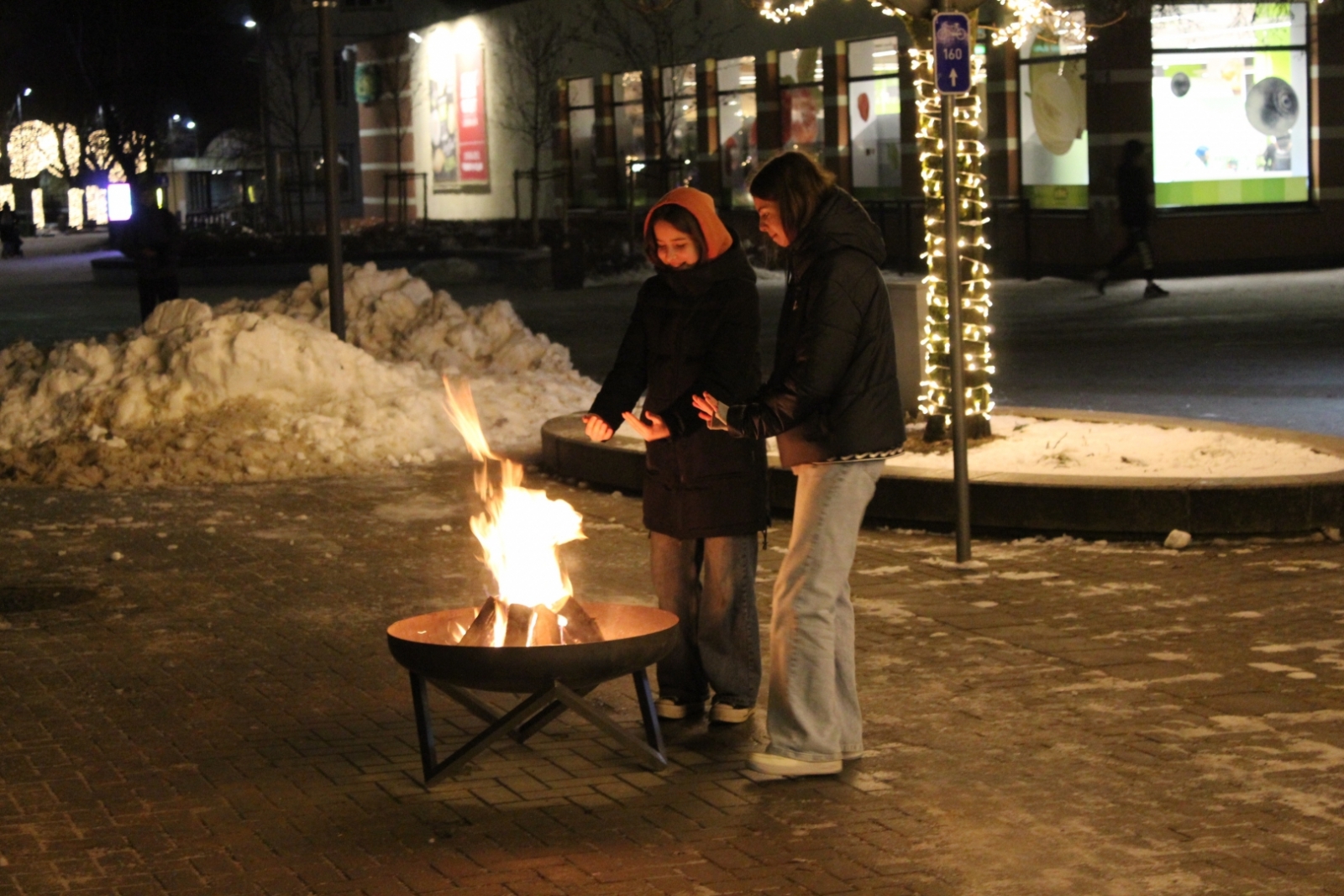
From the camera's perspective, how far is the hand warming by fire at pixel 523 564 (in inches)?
225

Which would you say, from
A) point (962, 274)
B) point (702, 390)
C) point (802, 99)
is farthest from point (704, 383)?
point (802, 99)

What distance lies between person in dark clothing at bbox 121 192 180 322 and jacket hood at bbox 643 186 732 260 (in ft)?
52.6

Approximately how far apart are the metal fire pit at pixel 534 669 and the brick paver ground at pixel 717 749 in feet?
0.50

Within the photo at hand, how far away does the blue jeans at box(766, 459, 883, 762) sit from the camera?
18.7 ft

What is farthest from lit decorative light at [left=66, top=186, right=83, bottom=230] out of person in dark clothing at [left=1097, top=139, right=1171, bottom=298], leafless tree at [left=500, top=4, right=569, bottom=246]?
person in dark clothing at [left=1097, top=139, right=1171, bottom=298]

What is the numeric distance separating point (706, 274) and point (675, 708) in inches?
60.3

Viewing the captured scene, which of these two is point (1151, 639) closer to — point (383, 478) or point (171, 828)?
point (171, 828)

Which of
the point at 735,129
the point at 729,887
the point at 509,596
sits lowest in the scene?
the point at 729,887

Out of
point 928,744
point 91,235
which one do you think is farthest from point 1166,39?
point 91,235

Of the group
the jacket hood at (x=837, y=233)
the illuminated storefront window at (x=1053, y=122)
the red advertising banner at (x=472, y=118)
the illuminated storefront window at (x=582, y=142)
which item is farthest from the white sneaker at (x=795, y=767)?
the red advertising banner at (x=472, y=118)

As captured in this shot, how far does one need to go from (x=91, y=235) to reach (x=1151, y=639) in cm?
7008

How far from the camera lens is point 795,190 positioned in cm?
577

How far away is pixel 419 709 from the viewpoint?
581cm

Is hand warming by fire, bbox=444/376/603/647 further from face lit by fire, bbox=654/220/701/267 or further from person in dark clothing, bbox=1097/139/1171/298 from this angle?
person in dark clothing, bbox=1097/139/1171/298
